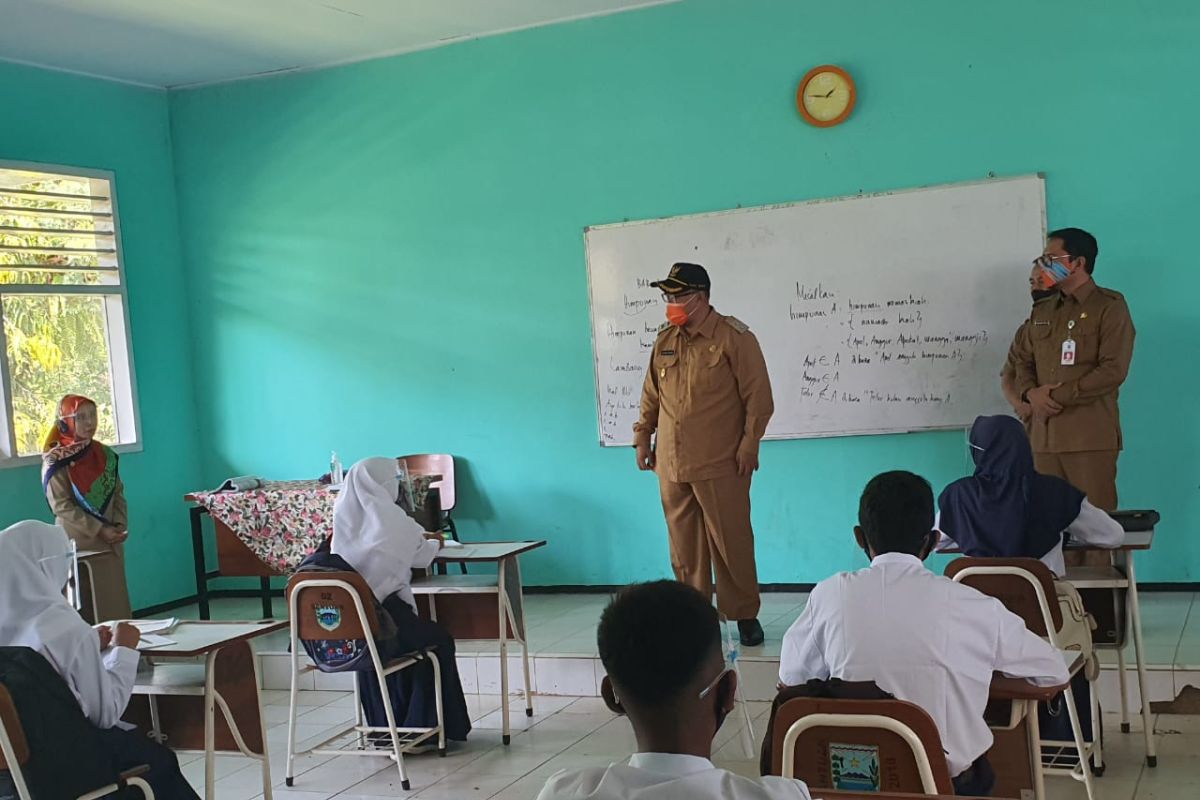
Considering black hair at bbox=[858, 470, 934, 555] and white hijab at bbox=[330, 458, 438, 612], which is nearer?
black hair at bbox=[858, 470, 934, 555]

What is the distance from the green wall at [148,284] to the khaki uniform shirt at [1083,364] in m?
4.90

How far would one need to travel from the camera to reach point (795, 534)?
236 inches

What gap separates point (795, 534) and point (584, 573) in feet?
3.96

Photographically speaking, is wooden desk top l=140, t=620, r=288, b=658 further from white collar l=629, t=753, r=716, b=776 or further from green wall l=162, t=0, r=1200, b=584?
green wall l=162, t=0, r=1200, b=584

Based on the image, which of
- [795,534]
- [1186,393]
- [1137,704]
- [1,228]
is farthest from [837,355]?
[1,228]

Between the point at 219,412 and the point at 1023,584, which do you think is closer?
the point at 1023,584

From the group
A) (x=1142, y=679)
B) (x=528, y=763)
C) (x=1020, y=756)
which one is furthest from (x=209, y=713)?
(x=1142, y=679)

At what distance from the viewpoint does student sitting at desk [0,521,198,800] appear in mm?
2959

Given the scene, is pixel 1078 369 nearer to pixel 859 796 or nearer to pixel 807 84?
pixel 807 84

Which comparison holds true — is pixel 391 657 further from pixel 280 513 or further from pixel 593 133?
pixel 593 133

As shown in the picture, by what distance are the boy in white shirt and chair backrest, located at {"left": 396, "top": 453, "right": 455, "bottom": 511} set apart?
16.7ft

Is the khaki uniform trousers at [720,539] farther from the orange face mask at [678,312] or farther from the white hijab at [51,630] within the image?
the white hijab at [51,630]

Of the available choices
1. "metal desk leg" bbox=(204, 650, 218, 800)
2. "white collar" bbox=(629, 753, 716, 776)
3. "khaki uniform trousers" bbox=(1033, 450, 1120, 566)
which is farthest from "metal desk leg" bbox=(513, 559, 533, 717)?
"white collar" bbox=(629, 753, 716, 776)

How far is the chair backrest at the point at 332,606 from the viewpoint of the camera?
13.3 feet
